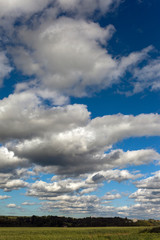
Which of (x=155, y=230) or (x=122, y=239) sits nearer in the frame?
(x=122, y=239)

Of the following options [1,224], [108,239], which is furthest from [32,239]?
[1,224]

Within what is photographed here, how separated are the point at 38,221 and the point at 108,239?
148m

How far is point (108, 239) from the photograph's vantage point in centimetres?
5759

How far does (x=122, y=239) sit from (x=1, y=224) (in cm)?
14026

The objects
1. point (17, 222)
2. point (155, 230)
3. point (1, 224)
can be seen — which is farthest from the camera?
point (17, 222)

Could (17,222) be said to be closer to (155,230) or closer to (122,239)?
(155,230)

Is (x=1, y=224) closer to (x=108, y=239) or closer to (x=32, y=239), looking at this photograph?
(x=32, y=239)

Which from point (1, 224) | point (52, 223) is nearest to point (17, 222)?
point (1, 224)

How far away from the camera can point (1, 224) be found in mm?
169125

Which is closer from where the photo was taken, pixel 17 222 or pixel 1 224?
pixel 1 224

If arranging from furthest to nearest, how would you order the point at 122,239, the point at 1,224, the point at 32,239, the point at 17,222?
the point at 17,222 < the point at 1,224 < the point at 32,239 < the point at 122,239

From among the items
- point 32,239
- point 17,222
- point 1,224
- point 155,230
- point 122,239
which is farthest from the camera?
point 17,222

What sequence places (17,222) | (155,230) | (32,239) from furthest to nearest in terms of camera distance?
1. (17,222)
2. (155,230)
3. (32,239)

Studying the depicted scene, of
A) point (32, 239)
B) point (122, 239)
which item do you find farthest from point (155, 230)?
point (32, 239)
